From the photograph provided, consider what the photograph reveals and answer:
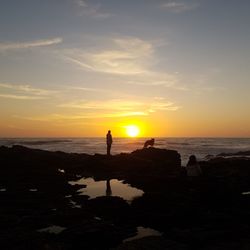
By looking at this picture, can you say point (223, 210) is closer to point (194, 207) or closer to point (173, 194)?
point (194, 207)

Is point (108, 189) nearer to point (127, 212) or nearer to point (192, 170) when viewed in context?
point (192, 170)

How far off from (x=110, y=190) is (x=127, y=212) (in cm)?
569

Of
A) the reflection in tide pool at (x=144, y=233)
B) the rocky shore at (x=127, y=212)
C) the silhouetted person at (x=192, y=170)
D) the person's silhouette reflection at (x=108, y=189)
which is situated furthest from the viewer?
the silhouetted person at (x=192, y=170)

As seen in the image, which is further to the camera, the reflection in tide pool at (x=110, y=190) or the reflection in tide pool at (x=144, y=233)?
the reflection in tide pool at (x=110, y=190)

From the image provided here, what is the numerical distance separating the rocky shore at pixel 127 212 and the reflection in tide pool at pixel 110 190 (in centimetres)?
56

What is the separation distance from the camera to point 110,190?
1969 centimetres

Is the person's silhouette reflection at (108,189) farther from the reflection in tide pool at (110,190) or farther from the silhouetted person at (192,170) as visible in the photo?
the silhouetted person at (192,170)

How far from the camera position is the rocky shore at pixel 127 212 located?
10398 mm

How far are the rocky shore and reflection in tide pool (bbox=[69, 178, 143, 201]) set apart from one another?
0.56 m

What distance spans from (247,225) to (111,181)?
12416 mm

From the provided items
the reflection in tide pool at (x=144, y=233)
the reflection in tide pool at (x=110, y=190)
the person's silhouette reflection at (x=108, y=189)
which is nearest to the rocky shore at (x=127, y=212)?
the reflection in tide pool at (x=144, y=233)

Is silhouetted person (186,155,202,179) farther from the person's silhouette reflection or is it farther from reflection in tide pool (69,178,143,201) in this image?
the person's silhouette reflection

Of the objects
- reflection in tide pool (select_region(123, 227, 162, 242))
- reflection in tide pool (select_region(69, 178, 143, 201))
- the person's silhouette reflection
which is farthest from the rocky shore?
the person's silhouette reflection

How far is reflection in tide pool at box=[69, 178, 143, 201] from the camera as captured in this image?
18.2m
